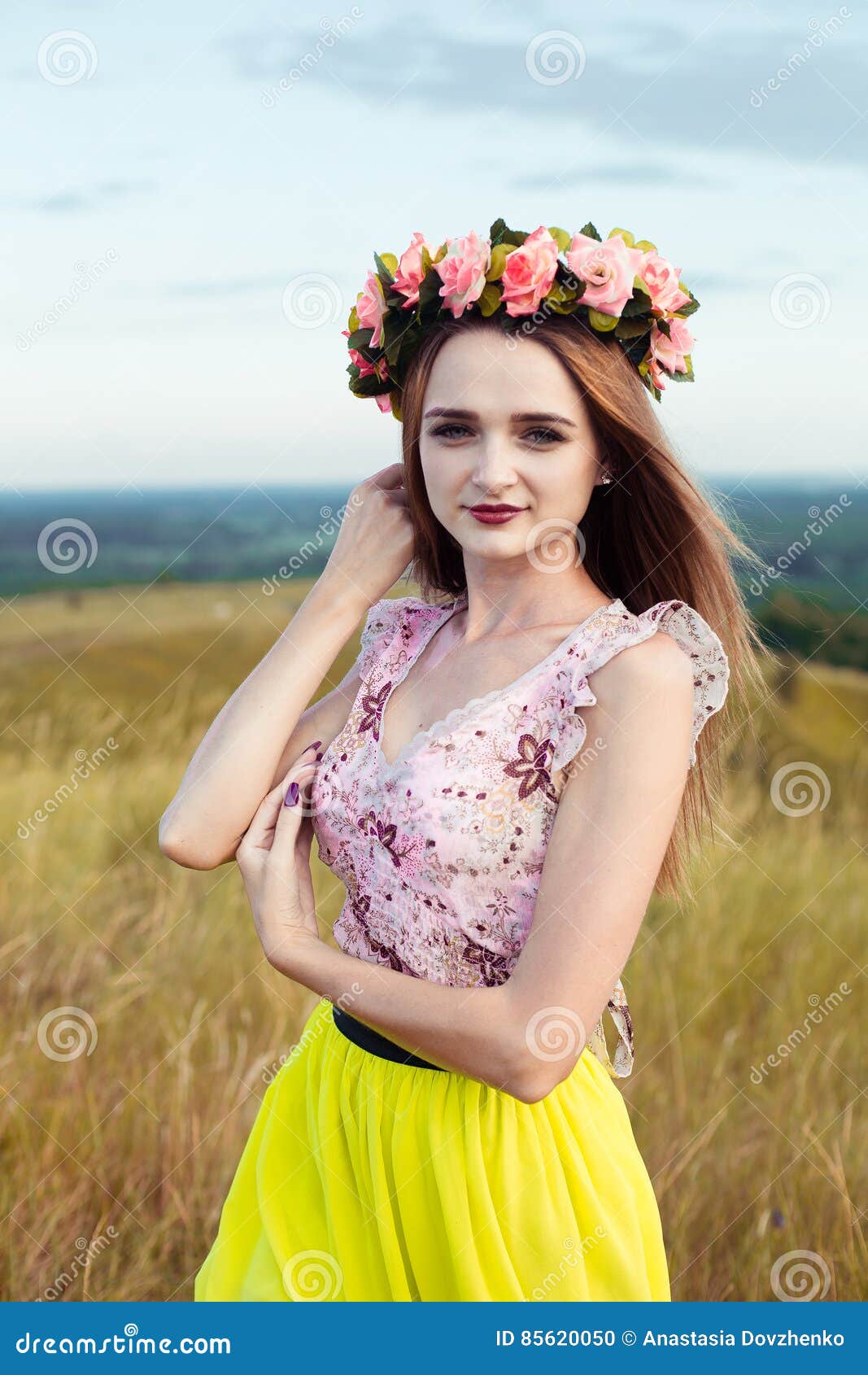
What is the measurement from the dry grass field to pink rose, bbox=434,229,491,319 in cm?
117

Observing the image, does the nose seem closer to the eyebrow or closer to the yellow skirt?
the eyebrow

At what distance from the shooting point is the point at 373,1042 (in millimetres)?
2363

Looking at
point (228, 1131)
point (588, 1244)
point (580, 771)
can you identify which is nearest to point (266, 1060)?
point (228, 1131)

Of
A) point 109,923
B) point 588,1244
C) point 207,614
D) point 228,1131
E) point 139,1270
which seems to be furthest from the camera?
point 207,614

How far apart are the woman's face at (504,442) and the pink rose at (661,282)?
31 cm

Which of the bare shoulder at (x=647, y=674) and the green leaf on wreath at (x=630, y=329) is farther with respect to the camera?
the green leaf on wreath at (x=630, y=329)

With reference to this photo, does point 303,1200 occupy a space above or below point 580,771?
below

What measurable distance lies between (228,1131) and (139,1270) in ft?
1.75

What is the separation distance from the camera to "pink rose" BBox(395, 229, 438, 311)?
2424mm

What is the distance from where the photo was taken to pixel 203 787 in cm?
245

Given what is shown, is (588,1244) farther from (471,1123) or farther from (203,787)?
(203,787)

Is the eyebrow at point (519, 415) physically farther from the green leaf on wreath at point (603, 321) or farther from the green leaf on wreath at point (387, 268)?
the green leaf on wreath at point (387, 268)

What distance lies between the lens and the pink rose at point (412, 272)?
2424 mm

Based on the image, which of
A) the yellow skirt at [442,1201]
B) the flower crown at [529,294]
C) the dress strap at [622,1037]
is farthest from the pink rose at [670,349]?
the yellow skirt at [442,1201]
